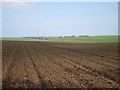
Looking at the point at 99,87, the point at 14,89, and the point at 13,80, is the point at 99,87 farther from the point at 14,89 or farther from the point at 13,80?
the point at 13,80

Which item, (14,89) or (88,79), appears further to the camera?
(88,79)

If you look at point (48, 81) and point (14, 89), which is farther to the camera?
point (48, 81)

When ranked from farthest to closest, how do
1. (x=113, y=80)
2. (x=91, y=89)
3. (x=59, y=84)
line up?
1. (x=113, y=80)
2. (x=59, y=84)
3. (x=91, y=89)

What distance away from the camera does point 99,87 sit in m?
11.6

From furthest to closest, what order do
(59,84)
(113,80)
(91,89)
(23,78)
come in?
(23,78), (113,80), (59,84), (91,89)

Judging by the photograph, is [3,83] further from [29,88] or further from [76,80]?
[76,80]

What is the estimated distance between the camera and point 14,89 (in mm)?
11555

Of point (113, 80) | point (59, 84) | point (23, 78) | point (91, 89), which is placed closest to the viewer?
point (91, 89)

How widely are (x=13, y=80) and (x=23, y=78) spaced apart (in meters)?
0.72

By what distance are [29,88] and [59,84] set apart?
62.1 inches

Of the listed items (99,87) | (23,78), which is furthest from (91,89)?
(23,78)

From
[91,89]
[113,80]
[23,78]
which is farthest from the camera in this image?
[23,78]

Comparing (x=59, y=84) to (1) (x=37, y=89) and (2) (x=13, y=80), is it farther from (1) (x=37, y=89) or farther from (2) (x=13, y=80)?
(2) (x=13, y=80)

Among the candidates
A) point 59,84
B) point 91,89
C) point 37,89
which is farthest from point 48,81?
point 91,89
